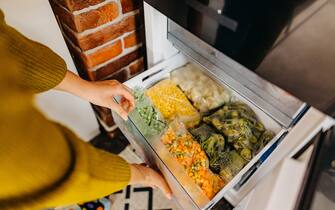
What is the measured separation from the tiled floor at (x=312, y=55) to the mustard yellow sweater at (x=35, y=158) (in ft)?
1.25

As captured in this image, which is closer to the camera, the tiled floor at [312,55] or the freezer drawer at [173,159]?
the tiled floor at [312,55]

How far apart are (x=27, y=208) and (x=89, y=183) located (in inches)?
4.5

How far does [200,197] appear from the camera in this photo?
66cm

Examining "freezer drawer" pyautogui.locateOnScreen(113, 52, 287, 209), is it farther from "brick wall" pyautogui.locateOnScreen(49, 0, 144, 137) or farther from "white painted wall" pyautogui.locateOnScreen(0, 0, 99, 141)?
"white painted wall" pyautogui.locateOnScreen(0, 0, 99, 141)

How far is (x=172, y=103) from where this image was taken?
2.85 feet

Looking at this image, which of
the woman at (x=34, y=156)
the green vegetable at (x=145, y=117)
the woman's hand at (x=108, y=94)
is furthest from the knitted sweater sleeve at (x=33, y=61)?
the green vegetable at (x=145, y=117)

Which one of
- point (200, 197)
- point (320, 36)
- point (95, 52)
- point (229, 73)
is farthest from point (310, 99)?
point (95, 52)

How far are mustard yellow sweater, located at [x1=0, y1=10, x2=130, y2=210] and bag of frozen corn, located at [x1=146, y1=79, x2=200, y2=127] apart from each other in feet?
1.23

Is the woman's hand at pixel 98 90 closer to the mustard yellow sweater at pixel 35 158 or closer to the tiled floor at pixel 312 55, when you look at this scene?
the mustard yellow sweater at pixel 35 158

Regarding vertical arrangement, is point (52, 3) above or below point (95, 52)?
above

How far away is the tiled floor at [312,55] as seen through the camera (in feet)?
1.33

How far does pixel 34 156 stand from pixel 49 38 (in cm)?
59

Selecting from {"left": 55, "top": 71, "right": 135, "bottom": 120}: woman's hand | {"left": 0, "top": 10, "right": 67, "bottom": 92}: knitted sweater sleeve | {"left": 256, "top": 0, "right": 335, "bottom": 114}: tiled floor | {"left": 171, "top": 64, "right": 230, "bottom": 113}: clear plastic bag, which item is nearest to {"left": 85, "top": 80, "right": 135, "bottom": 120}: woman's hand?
{"left": 55, "top": 71, "right": 135, "bottom": 120}: woman's hand

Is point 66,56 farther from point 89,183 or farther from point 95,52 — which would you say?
point 89,183
